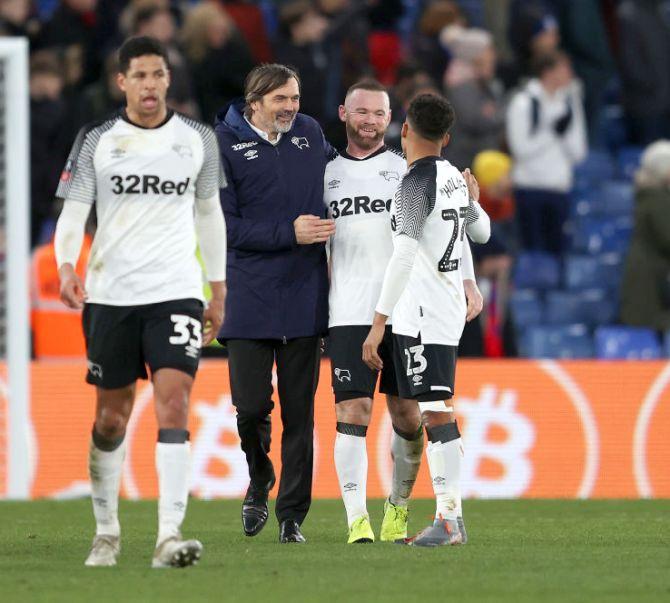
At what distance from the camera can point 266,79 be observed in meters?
9.70

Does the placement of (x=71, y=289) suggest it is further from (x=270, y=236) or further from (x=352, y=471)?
(x=352, y=471)

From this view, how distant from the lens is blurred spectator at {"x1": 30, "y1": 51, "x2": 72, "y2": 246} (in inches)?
656

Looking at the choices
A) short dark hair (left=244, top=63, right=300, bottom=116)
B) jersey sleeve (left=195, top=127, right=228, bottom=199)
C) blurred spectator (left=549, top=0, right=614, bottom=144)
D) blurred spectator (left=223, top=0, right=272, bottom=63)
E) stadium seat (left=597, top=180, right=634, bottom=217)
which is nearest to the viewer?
jersey sleeve (left=195, top=127, right=228, bottom=199)

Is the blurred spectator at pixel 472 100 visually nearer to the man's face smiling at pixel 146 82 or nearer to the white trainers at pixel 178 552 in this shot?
the man's face smiling at pixel 146 82

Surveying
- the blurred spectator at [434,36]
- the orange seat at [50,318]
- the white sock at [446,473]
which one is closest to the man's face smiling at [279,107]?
the white sock at [446,473]

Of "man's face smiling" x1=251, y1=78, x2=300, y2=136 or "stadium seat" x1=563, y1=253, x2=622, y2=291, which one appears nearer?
"man's face smiling" x1=251, y1=78, x2=300, y2=136

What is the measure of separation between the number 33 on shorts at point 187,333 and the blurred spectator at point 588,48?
40.2ft

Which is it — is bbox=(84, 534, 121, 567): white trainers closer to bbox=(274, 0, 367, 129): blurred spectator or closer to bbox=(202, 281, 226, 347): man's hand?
bbox=(202, 281, 226, 347): man's hand

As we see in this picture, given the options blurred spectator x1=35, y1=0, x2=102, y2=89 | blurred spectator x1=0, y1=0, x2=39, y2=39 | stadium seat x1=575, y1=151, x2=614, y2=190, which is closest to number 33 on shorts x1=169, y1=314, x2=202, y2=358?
blurred spectator x1=35, y1=0, x2=102, y2=89

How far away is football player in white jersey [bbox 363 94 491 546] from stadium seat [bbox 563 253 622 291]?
9.57 meters

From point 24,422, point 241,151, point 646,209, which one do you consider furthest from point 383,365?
point 646,209

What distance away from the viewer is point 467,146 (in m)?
17.6

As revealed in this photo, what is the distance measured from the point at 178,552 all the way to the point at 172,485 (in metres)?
0.32

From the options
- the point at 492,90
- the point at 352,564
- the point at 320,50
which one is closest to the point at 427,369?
the point at 352,564
